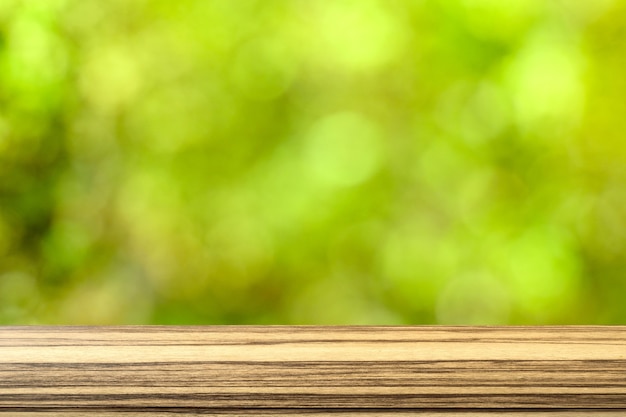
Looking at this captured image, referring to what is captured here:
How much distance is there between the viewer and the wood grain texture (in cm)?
72

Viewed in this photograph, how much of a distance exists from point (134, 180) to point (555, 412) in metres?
0.73

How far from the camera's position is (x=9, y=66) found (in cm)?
117

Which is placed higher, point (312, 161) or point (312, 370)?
point (312, 161)

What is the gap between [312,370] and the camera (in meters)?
0.85

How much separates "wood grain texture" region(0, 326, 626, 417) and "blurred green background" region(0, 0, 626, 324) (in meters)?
0.08

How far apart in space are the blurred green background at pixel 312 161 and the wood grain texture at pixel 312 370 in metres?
0.08

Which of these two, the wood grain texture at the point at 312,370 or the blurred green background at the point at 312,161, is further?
the blurred green background at the point at 312,161

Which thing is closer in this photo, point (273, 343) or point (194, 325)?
point (273, 343)

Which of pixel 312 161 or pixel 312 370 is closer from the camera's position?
pixel 312 370

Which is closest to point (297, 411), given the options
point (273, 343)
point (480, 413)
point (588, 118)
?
point (480, 413)

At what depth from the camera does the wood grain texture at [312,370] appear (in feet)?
2.36

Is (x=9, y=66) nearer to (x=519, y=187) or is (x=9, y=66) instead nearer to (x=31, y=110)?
(x=31, y=110)

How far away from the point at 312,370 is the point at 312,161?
40 cm

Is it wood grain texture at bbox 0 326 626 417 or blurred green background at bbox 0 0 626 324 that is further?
blurred green background at bbox 0 0 626 324
